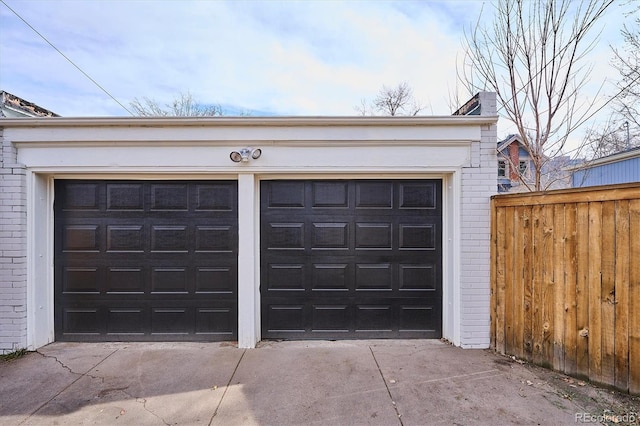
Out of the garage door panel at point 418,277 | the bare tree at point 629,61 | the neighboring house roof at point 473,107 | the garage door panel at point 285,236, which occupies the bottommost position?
the garage door panel at point 418,277

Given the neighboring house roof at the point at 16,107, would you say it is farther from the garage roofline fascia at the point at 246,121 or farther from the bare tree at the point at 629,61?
the bare tree at the point at 629,61

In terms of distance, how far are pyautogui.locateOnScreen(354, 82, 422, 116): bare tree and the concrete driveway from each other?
34.1 ft

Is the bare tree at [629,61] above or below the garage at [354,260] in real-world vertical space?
above

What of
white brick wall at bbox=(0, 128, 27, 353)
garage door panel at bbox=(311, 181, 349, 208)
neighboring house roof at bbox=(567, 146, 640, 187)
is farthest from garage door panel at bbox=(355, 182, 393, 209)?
neighboring house roof at bbox=(567, 146, 640, 187)

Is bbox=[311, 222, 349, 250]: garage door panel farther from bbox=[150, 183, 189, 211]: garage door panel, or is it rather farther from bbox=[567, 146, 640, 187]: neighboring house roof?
bbox=[567, 146, 640, 187]: neighboring house roof

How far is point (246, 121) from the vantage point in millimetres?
3631

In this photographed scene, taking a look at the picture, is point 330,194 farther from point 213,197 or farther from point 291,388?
point 291,388

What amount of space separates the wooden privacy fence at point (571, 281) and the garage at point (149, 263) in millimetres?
3270

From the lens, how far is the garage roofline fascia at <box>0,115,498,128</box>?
3588 millimetres

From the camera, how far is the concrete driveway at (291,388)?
2.41 m

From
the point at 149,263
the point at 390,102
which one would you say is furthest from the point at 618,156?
the point at 149,263

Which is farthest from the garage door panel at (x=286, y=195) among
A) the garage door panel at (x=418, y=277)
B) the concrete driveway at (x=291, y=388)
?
the concrete driveway at (x=291, y=388)

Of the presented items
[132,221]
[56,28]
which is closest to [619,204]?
[132,221]

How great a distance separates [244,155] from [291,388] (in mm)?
2521
